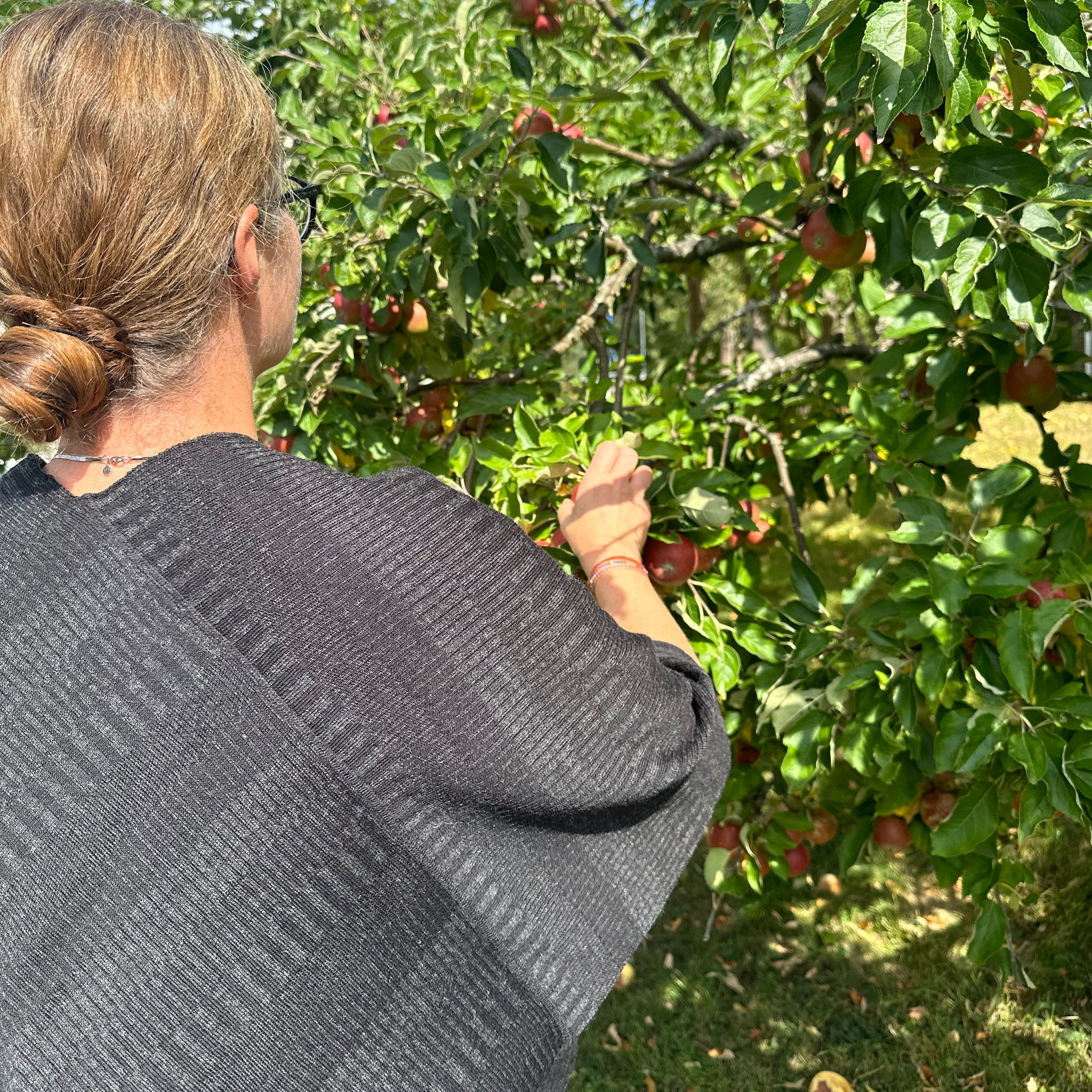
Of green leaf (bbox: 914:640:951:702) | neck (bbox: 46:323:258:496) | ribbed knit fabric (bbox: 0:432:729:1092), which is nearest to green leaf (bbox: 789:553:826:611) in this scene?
green leaf (bbox: 914:640:951:702)

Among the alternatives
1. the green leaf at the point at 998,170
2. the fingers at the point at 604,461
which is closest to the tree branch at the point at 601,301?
the fingers at the point at 604,461

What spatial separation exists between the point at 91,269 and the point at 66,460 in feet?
0.71

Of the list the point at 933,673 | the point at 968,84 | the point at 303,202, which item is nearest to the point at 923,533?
the point at 933,673

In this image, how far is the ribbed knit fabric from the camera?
A: 85 centimetres

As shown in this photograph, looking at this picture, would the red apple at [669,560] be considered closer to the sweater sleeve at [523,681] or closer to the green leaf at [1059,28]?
the sweater sleeve at [523,681]

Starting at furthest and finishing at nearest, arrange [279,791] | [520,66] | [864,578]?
[520,66] < [864,578] < [279,791]

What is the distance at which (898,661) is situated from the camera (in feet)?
5.17

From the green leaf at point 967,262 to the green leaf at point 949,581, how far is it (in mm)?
396

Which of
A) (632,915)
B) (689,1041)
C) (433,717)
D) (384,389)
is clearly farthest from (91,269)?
(689,1041)

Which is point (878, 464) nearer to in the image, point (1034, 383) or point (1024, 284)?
point (1034, 383)

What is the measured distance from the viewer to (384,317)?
2.16 m

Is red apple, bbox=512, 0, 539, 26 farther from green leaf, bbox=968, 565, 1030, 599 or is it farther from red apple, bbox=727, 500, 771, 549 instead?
green leaf, bbox=968, 565, 1030, 599

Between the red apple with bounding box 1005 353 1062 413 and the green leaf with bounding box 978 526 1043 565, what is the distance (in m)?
0.53

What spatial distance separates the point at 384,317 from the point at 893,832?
160 centimetres
